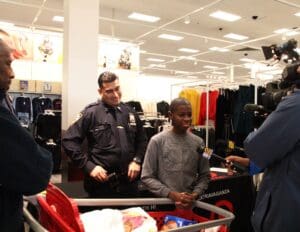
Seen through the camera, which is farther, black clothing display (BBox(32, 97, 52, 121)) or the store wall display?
black clothing display (BBox(32, 97, 52, 121))

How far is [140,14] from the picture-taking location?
9.10m

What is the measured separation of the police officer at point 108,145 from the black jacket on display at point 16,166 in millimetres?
1156

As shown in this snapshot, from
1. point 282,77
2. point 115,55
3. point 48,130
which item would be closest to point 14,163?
point 282,77

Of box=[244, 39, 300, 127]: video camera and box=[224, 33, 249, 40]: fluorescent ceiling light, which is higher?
box=[224, 33, 249, 40]: fluorescent ceiling light

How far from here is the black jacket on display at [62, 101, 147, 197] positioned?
2.53 metres

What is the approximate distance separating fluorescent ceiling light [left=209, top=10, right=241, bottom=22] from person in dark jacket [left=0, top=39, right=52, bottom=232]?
26.7ft

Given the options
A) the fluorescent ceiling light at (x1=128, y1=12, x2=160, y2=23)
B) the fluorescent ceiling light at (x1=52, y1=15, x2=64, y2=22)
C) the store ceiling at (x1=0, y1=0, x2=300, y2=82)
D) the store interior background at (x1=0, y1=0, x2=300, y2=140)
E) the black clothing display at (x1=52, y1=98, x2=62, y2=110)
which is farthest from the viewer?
the fluorescent ceiling light at (x1=52, y1=15, x2=64, y2=22)

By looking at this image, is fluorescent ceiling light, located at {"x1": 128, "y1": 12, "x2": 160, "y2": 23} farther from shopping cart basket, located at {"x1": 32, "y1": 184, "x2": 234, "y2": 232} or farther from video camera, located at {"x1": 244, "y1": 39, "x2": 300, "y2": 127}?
shopping cart basket, located at {"x1": 32, "y1": 184, "x2": 234, "y2": 232}

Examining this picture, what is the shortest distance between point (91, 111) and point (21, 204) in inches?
51.3

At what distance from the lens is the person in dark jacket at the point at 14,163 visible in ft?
3.91

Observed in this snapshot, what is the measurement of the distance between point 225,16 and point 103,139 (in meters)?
7.46

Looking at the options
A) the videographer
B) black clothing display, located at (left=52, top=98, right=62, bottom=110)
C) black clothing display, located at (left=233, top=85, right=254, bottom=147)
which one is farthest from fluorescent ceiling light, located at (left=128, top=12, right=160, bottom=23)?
the videographer

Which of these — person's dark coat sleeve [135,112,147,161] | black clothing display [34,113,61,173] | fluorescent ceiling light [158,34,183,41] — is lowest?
black clothing display [34,113,61,173]

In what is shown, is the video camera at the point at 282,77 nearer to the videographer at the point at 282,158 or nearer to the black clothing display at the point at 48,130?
the videographer at the point at 282,158
